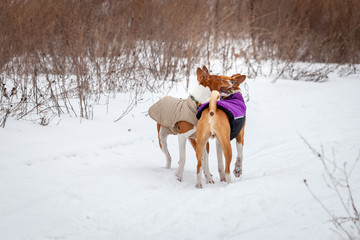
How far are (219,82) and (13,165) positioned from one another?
2.41 m

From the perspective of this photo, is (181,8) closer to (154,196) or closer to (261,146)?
(261,146)

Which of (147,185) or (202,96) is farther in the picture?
(202,96)

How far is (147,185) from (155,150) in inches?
60.4

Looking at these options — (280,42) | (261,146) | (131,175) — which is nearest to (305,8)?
(280,42)

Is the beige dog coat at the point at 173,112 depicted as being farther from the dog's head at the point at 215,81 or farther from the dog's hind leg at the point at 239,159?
the dog's hind leg at the point at 239,159

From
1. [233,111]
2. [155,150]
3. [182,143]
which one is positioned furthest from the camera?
[155,150]

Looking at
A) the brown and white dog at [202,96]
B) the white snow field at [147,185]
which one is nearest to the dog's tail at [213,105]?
the brown and white dog at [202,96]

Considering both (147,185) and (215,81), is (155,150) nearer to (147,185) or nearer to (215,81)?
(147,185)

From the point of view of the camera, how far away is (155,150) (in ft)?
16.9

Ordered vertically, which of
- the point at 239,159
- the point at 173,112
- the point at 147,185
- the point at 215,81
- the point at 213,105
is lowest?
the point at 147,185

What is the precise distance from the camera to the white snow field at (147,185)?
8.32 ft

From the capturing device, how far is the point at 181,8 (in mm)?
8695

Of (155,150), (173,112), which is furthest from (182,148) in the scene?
(155,150)

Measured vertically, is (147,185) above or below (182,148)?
below
